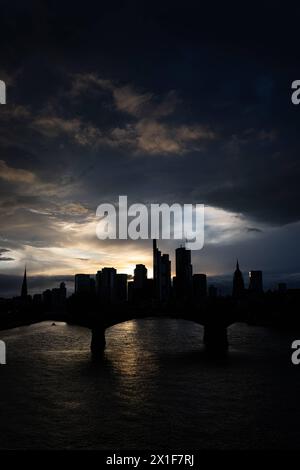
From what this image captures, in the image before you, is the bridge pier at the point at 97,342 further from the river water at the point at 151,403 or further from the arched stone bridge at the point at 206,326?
the river water at the point at 151,403

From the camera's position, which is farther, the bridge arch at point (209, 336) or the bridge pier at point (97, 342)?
the bridge arch at point (209, 336)

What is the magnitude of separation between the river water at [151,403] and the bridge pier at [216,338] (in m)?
9.44

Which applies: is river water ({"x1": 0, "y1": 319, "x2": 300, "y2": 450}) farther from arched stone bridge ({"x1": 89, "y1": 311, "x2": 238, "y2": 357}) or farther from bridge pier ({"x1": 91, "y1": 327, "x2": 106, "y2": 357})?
arched stone bridge ({"x1": 89, "y1": 311, "x2": 238, "y2": 357})

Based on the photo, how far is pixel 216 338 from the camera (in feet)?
208

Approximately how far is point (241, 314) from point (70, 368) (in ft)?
98.9

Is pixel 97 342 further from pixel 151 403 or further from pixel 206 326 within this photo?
pixel 151 403

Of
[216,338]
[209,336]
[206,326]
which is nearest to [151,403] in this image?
[216,338]

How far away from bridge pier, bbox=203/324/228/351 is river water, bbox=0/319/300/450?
9.44 metres

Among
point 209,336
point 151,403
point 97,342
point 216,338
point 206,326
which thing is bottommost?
point 151,403

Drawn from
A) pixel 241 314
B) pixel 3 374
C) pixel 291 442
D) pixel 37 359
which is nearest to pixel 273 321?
pixel 241 314

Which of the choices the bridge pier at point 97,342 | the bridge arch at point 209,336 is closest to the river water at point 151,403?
the bridge pier at point 97,342

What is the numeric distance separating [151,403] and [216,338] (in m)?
34.2

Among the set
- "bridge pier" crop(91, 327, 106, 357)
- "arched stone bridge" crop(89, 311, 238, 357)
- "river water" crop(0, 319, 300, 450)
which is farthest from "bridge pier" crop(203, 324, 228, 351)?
"bridge pier" crop(91, 327, 106, 357)

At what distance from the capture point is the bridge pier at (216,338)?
206 ft
